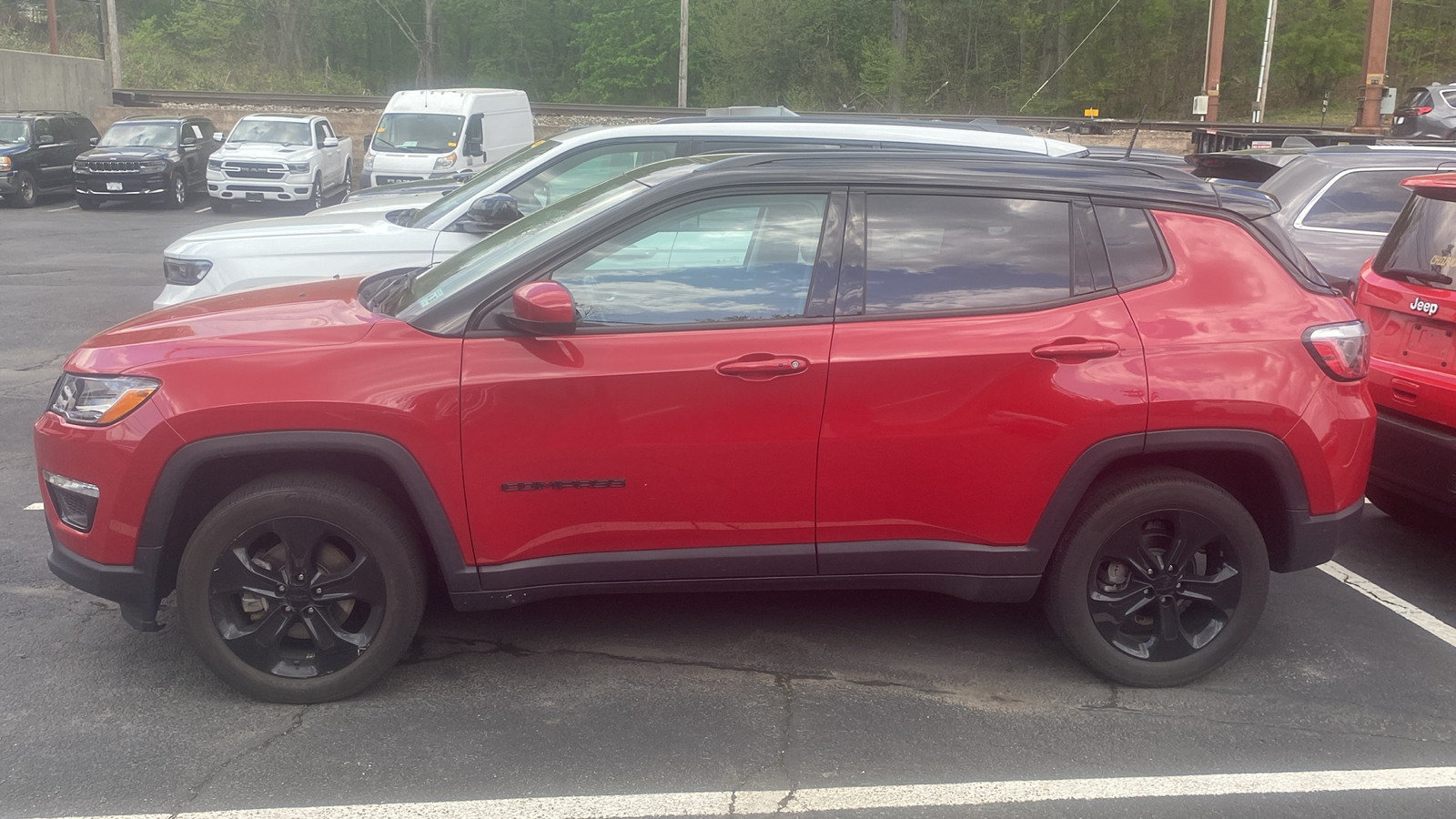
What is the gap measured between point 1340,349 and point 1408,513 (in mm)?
2356

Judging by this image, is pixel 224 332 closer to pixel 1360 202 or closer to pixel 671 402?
pixel 671 402

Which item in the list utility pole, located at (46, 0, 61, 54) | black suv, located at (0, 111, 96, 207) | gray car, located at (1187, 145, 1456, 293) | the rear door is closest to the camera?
the rear door

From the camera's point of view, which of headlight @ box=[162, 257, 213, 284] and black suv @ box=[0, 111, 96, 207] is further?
black suv @ box=[0, 111, 96, 207]

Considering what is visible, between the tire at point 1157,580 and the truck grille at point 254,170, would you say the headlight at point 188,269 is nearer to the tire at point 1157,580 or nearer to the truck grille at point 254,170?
the tire at point 1157,580

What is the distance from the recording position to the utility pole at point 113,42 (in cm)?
3408

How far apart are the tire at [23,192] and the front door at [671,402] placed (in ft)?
72.7

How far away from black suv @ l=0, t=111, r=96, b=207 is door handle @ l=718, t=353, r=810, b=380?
73.3ft

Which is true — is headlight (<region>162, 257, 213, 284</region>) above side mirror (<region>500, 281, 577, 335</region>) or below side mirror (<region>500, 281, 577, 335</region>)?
below

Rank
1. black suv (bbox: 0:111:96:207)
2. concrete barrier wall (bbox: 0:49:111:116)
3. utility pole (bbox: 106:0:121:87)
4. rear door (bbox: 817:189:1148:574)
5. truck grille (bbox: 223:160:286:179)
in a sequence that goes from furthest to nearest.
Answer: utility pole (bbox: 106:0:121:87) → concrete barrier wall (bbox: 0:49:111:116) → black suv (bbox: 0:111:96:207) → truck grille (bbox: 223:160:286:179) → rear door (bbox: 817:189:1148:574)

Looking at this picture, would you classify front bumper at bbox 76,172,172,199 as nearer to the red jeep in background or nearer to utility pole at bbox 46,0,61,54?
utility pole at bbox 46,0,61,54

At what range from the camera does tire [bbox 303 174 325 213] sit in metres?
22.1

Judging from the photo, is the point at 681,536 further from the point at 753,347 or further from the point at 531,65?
the point at 531,65

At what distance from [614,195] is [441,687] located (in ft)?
5.84

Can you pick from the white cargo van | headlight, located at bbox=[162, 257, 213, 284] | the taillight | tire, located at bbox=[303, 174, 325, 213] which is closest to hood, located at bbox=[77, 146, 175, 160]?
tire, located at bbox=[303, 174, 325, 213]
